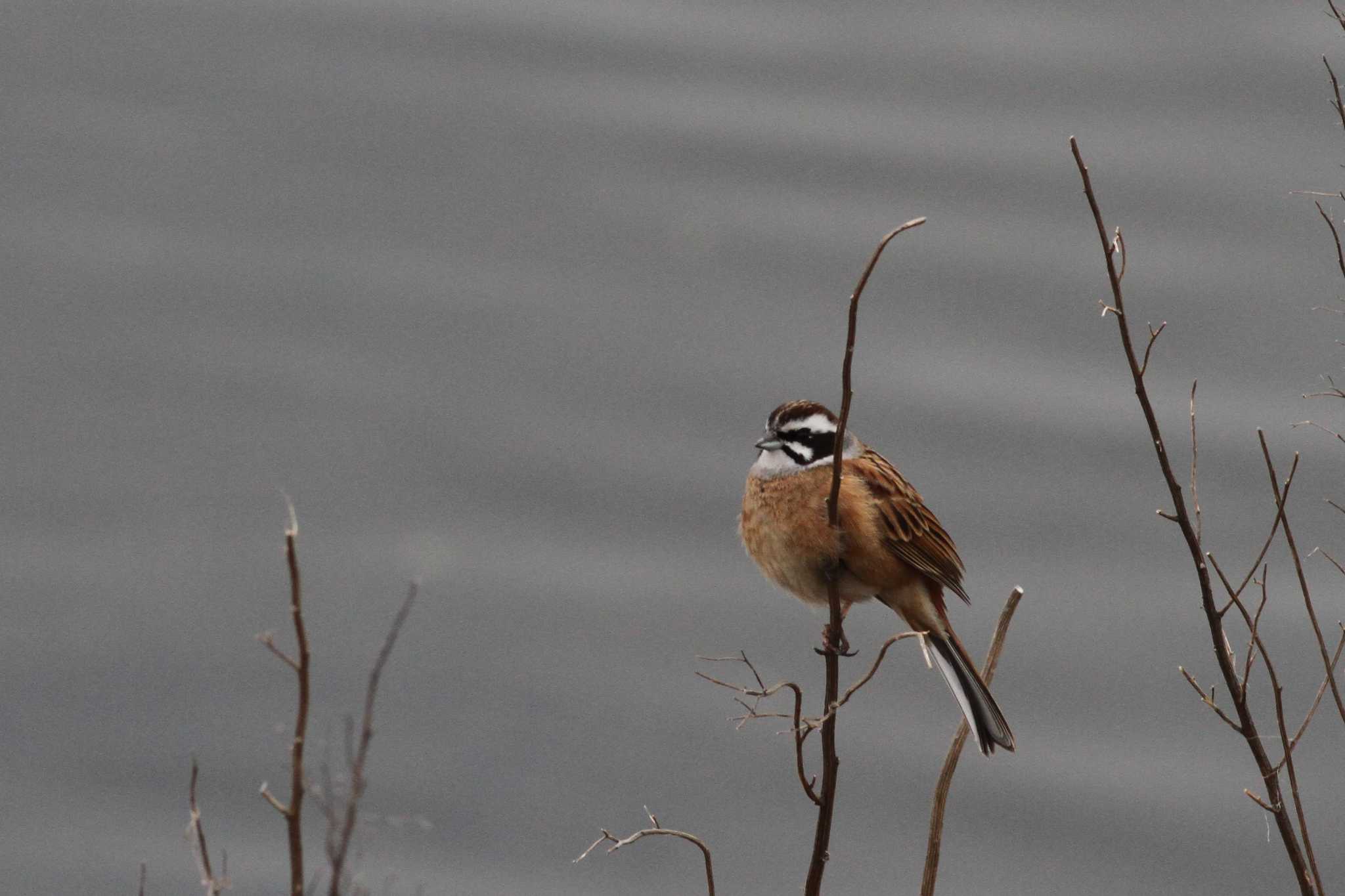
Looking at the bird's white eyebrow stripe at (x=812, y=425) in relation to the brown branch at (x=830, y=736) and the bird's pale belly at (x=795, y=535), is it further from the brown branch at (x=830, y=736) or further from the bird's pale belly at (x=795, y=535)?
the brown branch at (x=830, y=736)

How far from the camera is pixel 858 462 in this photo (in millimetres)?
4582

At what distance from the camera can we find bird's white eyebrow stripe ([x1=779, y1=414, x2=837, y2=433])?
4.20 m

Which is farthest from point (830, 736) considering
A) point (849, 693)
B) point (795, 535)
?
point (795, 535)

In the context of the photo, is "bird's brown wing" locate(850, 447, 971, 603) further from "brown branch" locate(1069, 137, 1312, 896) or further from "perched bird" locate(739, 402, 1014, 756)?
"brown branch" locate(1069, 137, 1312, 896)

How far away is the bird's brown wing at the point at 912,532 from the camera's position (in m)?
4.34

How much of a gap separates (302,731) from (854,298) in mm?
1056

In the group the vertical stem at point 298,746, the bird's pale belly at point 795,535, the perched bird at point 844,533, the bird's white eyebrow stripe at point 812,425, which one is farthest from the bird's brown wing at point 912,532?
the vertical stem at point 298,746

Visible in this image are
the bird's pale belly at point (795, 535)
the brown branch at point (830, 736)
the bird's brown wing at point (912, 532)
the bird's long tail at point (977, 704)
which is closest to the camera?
the brown branch at point (830, 736)

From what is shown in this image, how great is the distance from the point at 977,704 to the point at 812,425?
0.85m

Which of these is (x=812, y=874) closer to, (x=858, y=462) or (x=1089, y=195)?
(x=1089, y=195)

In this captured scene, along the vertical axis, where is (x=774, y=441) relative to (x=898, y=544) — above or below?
above

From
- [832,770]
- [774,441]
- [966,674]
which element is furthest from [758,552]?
[832,770]

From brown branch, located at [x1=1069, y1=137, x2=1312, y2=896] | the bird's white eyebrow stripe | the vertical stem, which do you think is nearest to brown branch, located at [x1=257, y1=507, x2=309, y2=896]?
the vertical stem

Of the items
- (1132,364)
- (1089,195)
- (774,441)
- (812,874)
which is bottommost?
(812,874)
